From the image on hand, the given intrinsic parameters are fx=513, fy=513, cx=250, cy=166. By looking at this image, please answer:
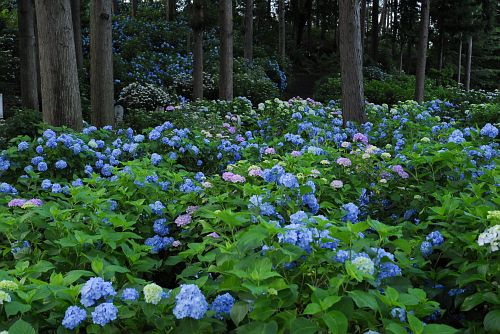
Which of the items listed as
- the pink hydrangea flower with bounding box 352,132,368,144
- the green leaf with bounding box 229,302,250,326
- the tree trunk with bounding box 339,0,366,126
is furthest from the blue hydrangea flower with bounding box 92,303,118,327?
the tree trunk with bounding box 339,0,366,126

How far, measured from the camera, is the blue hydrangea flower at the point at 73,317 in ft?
5.66

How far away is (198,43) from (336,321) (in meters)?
11.3

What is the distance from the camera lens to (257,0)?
114ft

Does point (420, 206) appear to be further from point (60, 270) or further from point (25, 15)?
point (25, 15)

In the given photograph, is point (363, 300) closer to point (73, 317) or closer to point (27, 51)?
point (73, 317)

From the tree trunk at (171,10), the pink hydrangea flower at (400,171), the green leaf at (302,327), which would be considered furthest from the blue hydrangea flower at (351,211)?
the tree trunk at (171,10)

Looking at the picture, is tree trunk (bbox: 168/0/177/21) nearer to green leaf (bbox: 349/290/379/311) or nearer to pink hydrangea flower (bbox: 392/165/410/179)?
pink hydrangea flower (bbox: 392/165/410/179)

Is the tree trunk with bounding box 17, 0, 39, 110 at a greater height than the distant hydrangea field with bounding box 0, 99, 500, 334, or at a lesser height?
greater

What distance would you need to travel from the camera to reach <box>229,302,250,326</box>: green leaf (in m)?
1.70

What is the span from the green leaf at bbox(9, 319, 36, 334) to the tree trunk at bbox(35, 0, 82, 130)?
17.1 ft

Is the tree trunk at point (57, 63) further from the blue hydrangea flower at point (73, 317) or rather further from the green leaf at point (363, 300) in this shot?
the green leaf at point (363, 300)

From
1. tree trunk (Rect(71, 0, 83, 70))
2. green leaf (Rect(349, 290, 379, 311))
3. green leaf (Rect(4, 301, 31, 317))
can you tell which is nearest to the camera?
green leaf (Rect(349, 290, 379, 311))

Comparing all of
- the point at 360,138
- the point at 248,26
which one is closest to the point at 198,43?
the point at 360,138

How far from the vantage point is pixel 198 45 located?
12.3 meters
